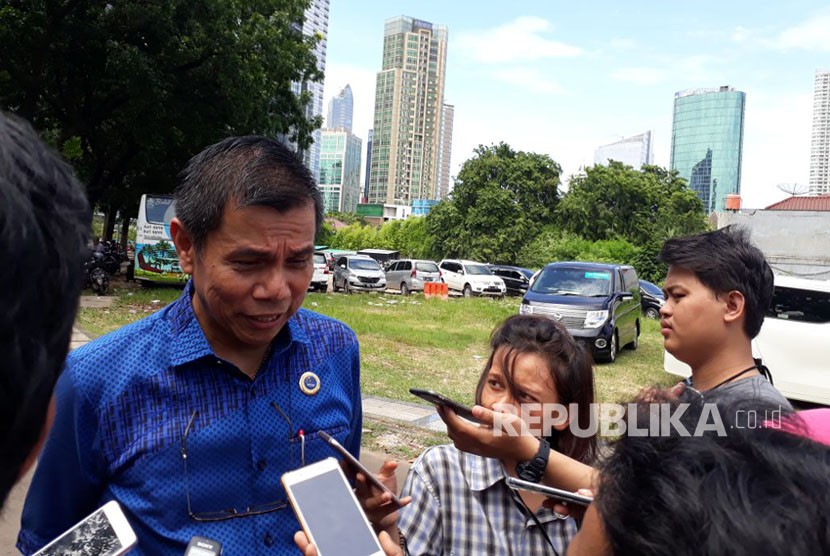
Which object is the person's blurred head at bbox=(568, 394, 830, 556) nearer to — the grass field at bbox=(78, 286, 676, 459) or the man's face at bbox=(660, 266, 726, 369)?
the man's face at bbox=(660, 266, 726, 369)

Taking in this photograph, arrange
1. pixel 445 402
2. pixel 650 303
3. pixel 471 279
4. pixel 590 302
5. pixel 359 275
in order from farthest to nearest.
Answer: pixel 471 279 → pixel 359 275 → pixel 650 303 → pixel 590 302 → pixel 445 402

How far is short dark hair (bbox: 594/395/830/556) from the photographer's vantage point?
2.61ft

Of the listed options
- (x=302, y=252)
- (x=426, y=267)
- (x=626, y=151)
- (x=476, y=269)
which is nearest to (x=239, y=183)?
(x=302, y=252)

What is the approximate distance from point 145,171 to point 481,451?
2340 cm

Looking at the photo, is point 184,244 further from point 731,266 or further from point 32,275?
point 731,266

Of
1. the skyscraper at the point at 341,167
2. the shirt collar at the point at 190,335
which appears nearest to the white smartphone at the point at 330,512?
the shirt collar at the point at 190,335

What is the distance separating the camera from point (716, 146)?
111000mm

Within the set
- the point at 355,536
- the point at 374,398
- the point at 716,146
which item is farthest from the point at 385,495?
the point at 716,146

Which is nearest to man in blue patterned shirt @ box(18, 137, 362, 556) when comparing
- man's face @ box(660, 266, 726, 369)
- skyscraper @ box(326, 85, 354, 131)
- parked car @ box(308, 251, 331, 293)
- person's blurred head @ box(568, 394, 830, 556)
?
person's blurred head @ box(568, 394, 830, 556)

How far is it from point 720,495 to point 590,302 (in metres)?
10.5

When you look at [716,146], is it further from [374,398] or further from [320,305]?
[374,398]

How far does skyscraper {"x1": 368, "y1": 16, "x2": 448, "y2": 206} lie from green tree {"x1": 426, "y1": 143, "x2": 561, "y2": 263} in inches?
2706

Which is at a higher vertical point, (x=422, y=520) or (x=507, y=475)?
(x=507, y=475)

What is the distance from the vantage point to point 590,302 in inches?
434
